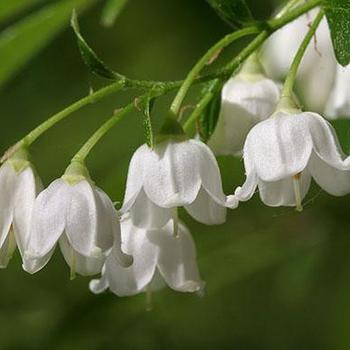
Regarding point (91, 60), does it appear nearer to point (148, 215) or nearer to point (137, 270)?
point (148, 215)

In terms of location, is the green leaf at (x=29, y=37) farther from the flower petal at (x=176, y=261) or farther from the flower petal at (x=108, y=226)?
the flower petal at (x=108, y=226)

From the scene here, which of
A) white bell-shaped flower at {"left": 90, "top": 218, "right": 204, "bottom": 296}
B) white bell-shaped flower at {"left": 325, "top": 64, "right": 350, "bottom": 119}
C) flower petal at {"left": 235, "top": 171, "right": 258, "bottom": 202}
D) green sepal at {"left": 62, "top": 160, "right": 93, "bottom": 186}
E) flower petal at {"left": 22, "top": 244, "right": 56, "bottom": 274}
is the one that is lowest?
white bell-shaped flower at {"left": 90, "top": 218, "right": 204, "bottom": 296}

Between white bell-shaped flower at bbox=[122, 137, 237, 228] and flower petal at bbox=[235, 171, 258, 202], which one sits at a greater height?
white bell-shaped flower at bbox=[122, 137, 237, 228]

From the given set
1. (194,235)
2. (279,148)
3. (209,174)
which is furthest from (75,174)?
(194,235)

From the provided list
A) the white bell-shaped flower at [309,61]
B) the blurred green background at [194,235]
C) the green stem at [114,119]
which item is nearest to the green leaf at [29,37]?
the blurred green background at [194,235]

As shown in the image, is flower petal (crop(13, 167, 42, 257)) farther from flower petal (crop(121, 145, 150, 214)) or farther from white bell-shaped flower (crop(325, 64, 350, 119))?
white bell-shaped flower (crop(325, 64, 350, 119))

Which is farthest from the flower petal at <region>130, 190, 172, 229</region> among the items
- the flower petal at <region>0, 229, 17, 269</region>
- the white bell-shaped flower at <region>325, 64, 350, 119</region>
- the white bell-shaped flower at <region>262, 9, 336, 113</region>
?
the white bell-shaped flower at <region>262, 9, 336, 113</region>

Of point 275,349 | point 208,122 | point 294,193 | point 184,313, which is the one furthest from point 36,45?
point 275,349
